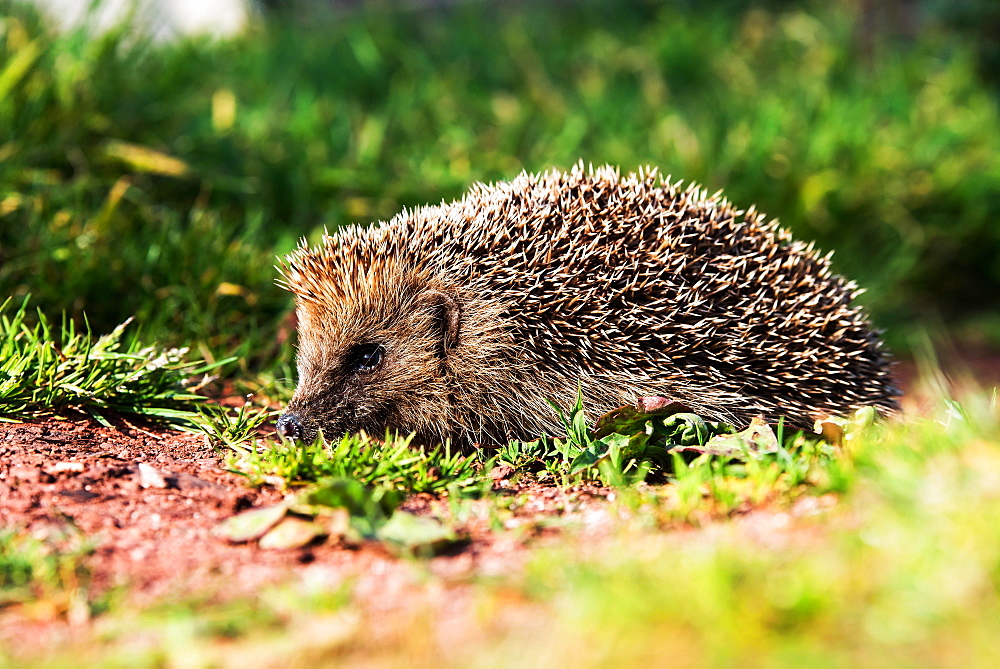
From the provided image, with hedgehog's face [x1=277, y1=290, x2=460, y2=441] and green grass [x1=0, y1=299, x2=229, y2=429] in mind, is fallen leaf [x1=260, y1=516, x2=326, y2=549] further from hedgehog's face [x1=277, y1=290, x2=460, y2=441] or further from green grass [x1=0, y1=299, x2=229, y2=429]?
green grass [x1=0, y1=299, x2=229, y2=429]

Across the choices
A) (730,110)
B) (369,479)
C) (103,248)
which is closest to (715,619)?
(369,479)

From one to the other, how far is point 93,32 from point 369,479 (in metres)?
5.41

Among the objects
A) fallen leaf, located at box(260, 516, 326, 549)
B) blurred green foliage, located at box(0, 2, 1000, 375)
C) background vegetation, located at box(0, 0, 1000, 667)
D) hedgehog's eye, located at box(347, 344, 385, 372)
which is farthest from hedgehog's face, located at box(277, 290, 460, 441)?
fallen leaf, located at box(260, 516, 326, 549)

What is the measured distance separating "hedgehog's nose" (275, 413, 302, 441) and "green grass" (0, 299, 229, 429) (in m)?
0.50

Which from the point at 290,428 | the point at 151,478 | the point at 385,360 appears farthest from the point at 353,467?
the point at 385,360

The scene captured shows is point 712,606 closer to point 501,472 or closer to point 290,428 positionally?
point 501,472

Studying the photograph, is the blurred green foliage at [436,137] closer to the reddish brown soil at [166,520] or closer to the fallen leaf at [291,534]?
the reddish brown soil at [166,520]

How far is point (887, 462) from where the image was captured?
110 inches

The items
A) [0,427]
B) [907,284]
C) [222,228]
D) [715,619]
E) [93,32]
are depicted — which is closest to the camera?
[715,619]

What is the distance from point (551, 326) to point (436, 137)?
15.8 ft

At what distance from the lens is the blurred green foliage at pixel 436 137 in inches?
223

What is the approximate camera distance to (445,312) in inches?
174

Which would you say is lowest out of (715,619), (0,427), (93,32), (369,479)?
(715,619)

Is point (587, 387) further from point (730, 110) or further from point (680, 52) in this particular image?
point (680, 52)
